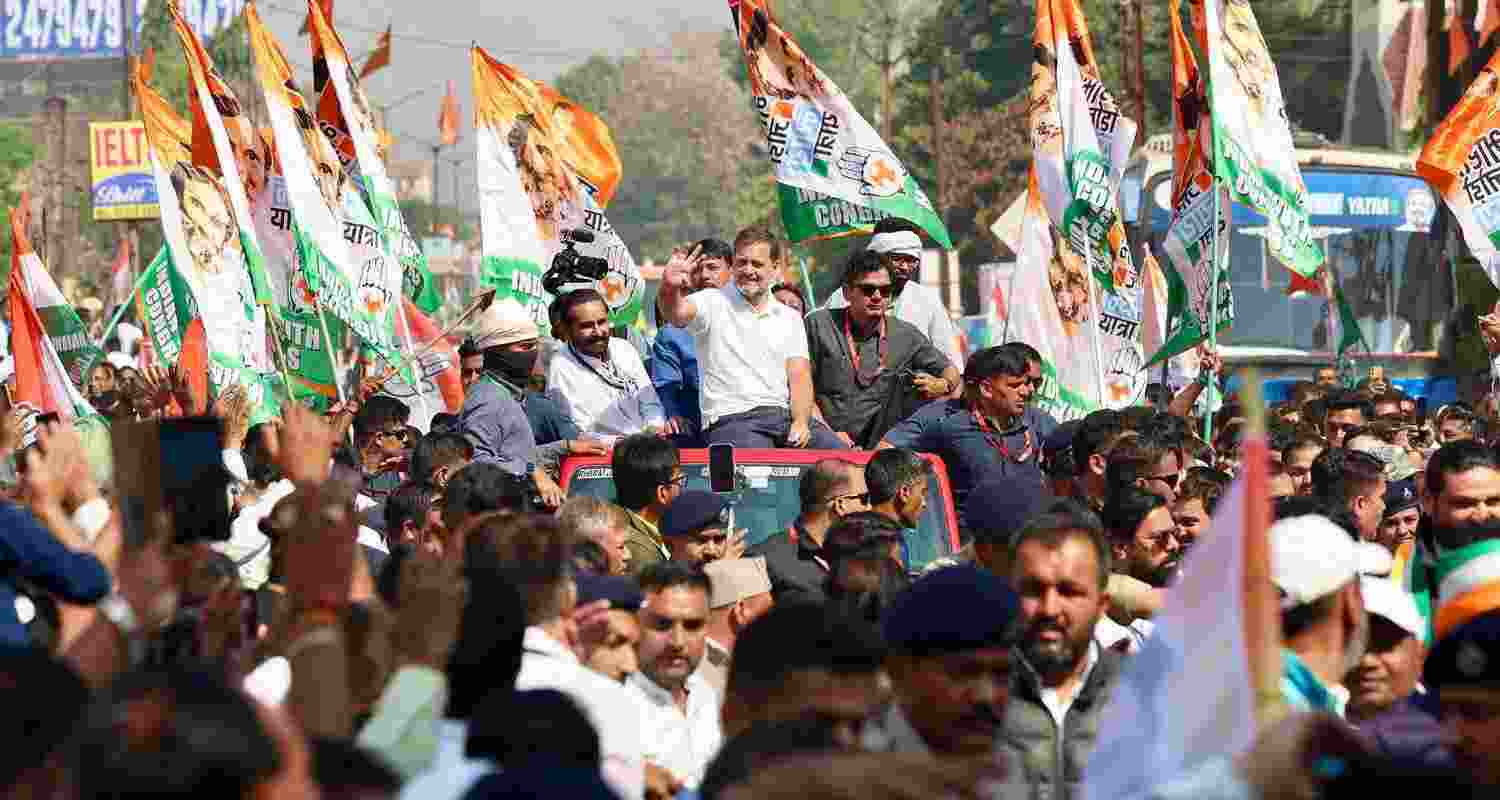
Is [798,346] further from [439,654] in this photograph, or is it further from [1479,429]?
[439,654]

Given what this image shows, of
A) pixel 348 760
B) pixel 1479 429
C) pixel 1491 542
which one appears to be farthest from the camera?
pixel 1479 429

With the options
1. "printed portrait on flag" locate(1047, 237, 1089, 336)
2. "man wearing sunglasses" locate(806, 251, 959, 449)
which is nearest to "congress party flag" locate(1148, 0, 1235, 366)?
"printed portrait on flag" locate(1047, 237, 1089, 336)

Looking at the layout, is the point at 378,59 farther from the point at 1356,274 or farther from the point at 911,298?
the point at 911,298

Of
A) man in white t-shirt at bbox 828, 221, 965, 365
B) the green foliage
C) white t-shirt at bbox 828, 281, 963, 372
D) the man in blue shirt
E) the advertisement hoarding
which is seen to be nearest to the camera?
the man in blue shirt

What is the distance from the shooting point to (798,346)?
10.9m

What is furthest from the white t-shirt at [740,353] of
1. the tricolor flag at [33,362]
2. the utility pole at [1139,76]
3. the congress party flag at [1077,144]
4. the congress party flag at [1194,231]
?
the utility pole at [1139,76]

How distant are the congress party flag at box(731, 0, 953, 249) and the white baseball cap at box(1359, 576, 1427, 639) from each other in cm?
639

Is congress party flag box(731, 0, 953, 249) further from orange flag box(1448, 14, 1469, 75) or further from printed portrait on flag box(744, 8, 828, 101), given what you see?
orange flag box(1448, 14, 1469, 75)

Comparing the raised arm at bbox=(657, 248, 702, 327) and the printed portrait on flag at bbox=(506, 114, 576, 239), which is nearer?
the raised arm at bbox=(657, 248, 702, 327)

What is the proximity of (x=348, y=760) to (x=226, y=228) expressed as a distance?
1200 cm

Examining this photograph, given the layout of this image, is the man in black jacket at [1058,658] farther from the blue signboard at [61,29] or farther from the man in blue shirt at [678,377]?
the blue signboard at [61,29]

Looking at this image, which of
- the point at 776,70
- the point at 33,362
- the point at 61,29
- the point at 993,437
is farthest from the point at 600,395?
the point at 61,29

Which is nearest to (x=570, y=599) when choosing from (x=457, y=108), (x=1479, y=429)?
(x=1479, y=429)

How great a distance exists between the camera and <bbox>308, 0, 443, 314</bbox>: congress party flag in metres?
15.3
